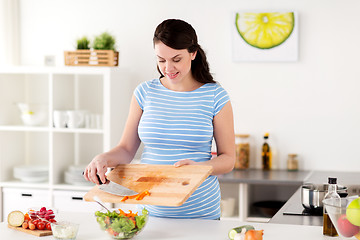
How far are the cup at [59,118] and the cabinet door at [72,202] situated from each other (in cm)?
50

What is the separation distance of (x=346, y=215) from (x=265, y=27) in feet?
8.89

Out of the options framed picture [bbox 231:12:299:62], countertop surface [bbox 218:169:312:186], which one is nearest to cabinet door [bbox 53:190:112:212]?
countertop surface [bbox 218:169:312:186]

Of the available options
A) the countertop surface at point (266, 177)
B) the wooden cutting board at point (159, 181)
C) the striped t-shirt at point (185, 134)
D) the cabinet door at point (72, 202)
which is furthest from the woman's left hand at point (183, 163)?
the cabinet door at point (72, 202)

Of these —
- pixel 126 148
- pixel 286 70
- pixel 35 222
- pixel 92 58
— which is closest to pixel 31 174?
pixel 92 58

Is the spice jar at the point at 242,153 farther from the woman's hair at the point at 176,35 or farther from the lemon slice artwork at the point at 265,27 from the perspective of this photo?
the woman's hair at the point at 176,35

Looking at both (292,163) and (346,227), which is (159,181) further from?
(292,163)

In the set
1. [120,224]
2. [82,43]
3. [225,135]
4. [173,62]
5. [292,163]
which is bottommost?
[292,163]

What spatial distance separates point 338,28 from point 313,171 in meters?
1.07

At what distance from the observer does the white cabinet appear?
427 cm

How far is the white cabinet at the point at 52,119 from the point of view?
4.27m

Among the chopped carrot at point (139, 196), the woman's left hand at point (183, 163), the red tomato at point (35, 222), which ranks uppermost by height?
the woman's left hand at point (183, 163)

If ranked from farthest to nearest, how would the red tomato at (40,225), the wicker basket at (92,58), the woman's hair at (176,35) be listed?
the wicker basket at (92,58)
the woman's hair at (176,35)
the red tomato at (40,225)

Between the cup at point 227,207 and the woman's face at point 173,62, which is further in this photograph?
the cup at point 227,207

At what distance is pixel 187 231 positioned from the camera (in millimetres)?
2092
